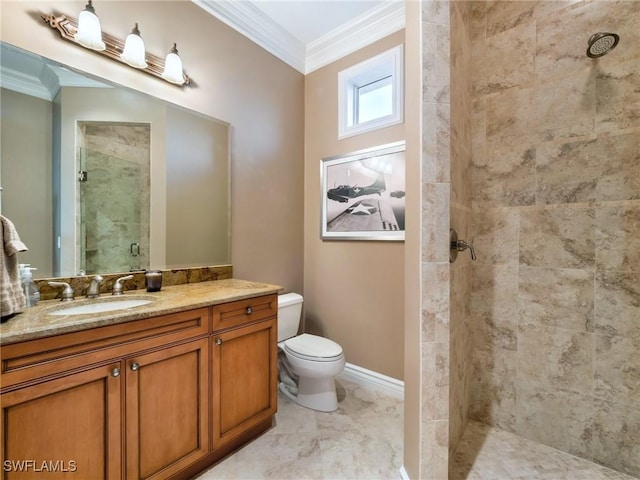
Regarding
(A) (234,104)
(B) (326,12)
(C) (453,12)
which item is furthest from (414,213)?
(B) (326,12)

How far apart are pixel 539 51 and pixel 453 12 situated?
694 mm

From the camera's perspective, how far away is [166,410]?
1.23m

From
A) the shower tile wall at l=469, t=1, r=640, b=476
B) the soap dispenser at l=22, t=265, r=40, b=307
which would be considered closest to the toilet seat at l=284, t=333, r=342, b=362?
the shower tile wall at l=469, t=1, r=640, b=476

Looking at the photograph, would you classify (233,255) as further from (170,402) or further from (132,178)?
(170,402)

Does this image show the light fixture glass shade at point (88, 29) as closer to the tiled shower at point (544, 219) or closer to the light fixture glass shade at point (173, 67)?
the light fixture glass shade at point (173, 67)

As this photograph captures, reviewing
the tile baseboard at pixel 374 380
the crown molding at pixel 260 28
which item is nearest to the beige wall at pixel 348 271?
the tile baseboard at pixel 374 380

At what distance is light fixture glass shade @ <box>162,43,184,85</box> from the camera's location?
1719 mm

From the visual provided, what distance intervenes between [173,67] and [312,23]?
1.25 metres

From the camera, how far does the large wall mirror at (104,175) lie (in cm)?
129

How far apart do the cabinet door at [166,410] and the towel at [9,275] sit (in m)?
0.44

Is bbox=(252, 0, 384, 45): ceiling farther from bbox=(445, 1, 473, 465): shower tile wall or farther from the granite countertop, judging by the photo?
the granite countertop

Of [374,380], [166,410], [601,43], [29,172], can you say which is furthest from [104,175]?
[601,43]

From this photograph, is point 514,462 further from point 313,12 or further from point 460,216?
point 313,12

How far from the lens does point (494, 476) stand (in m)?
1.44
